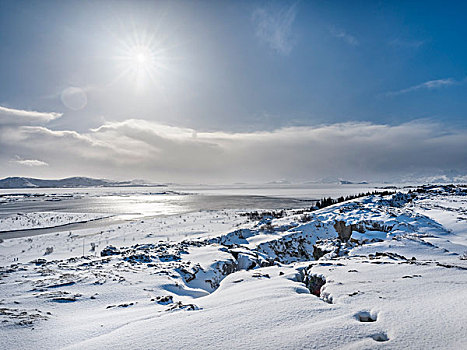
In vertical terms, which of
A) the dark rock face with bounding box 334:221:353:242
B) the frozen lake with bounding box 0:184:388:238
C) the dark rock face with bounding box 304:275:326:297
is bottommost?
the frozen lake with bounding box 0:184:388:238

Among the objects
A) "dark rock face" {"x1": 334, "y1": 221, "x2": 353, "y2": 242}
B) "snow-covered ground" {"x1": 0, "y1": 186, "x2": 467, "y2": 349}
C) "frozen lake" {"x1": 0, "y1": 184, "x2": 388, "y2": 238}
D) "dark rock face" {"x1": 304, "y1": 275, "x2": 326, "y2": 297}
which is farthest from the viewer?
"frozen lake" {"x1": 0, "y1": 184, "x2": 388, "y2": 238}

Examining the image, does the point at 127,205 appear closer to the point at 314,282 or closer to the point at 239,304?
the point at 314,282

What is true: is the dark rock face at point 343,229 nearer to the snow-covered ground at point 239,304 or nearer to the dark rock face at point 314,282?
the snow-covered ground at point 239,304

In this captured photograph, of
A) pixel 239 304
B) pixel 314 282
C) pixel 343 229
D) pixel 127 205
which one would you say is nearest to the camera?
pixel 239 304

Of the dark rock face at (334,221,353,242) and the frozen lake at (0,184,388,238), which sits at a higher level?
the dark rock face at (334,221,353,242)

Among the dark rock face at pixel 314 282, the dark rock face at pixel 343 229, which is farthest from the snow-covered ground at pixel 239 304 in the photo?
the dark rock face at pixel 343 229

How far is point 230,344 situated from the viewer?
2.85 meters

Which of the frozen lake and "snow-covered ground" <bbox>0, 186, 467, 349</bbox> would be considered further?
the frozen lake

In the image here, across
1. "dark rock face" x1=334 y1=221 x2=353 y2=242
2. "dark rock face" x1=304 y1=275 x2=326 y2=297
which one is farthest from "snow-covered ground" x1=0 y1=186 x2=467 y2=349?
"dark rock face" x1=334 y1=221 x2=353 y2=242

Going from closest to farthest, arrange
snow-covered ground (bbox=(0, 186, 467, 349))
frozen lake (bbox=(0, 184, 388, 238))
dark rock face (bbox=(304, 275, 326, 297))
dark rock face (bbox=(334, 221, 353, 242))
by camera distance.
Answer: snow-covered ground (bbox=(0, 186, 467, 349)), dark rock face (bbox=(304, 275, 326, 297)), dark rock face (bbox=(334, 221, 353, 242)), frozen lake (bbox=(0, 184, 388, 238))

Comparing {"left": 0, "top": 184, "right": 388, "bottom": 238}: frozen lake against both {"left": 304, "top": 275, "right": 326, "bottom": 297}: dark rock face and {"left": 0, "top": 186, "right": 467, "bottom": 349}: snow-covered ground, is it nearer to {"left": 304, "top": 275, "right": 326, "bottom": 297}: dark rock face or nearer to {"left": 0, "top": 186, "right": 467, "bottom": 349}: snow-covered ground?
{"left": 0, "top": 186, "right": 467, "bottom": 349}: snow-covered ground

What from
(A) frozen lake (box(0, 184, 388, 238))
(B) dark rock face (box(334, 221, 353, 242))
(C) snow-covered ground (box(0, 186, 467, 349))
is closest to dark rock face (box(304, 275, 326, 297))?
(C) snow-covered ground (box(0, 186, 467, 349))

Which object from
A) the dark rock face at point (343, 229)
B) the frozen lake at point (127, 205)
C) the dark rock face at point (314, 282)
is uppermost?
the dark rock face at point (314, 282)

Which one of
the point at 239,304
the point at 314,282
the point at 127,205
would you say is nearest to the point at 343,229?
the point at 314,282
